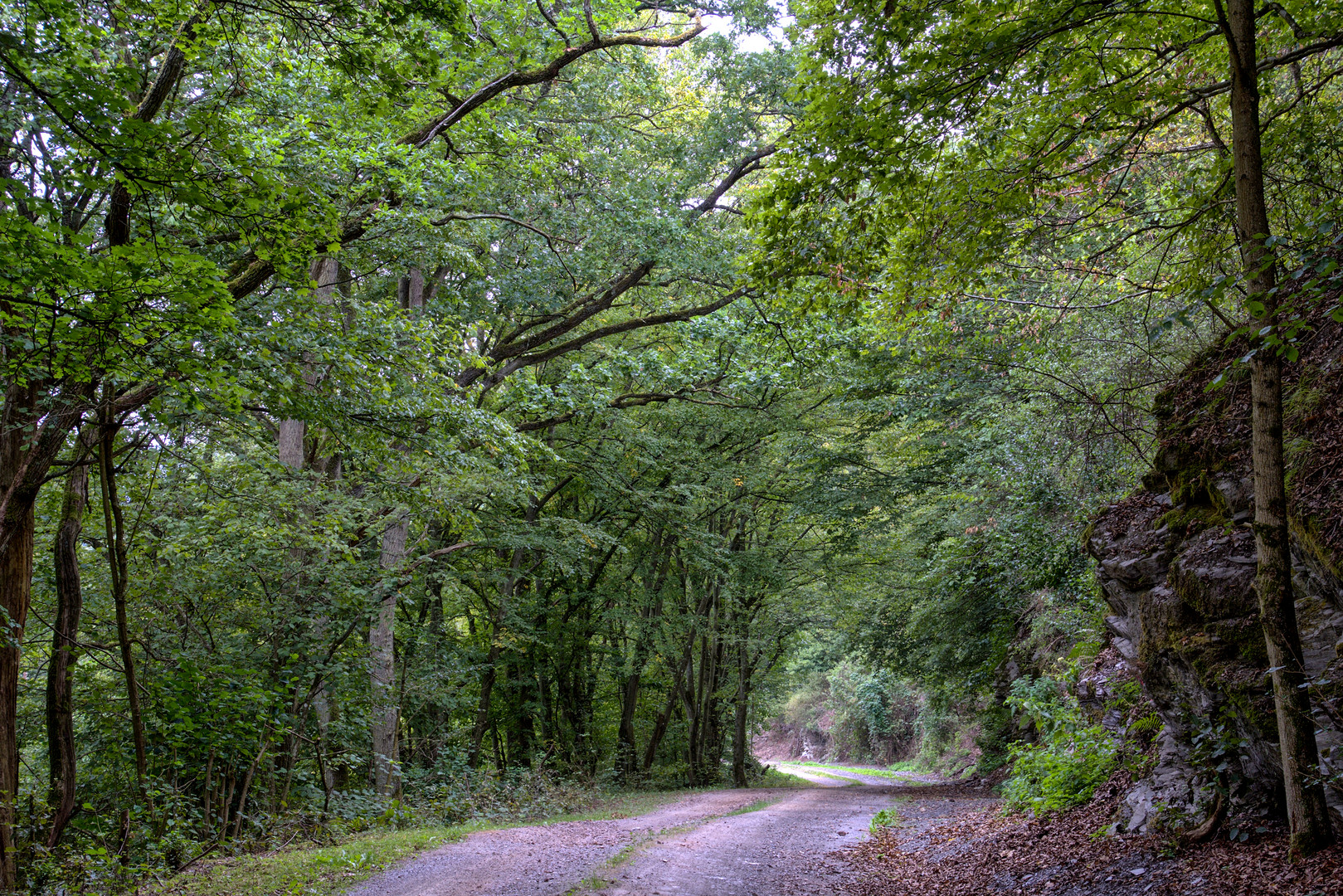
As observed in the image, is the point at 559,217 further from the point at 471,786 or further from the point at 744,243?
the point at 471,786

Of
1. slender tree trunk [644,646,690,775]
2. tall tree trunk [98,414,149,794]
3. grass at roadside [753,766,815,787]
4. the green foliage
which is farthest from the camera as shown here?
grass at roadside [753,766,815,787]

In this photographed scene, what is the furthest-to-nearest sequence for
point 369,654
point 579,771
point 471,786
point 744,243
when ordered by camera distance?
point 579,771
point 471,786
point 744,243
point 369,654

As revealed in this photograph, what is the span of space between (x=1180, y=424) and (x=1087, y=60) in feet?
9.65

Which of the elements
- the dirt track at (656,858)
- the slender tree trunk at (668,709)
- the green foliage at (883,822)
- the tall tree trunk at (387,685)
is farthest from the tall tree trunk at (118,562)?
the slender tree trunk at (668,709)

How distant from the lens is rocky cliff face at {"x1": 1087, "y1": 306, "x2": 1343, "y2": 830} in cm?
479

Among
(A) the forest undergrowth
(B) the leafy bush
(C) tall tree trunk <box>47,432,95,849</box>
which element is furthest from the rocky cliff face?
(C) tall tree trunk <box>47,432,95,849</box>

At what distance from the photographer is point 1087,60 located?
5773 mm

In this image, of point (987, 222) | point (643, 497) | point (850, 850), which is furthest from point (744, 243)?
point (850, 850)

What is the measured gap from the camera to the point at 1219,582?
18.4 feet

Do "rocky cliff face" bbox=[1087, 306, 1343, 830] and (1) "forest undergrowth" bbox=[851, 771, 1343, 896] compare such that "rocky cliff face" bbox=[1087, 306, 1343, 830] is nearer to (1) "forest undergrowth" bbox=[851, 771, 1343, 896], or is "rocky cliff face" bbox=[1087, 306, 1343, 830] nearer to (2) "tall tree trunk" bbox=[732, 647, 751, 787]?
(1) "forest undergrowth" bbox=[851, 771, 1343, 896]

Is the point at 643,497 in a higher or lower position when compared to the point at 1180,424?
higher

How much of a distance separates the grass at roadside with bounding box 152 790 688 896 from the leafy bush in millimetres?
6710

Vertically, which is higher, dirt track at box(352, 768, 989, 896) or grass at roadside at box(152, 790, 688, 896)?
grass at roadside at box(152, 790, 688, 896)

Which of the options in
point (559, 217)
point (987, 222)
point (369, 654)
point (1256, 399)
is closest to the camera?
point (1256, 399)
